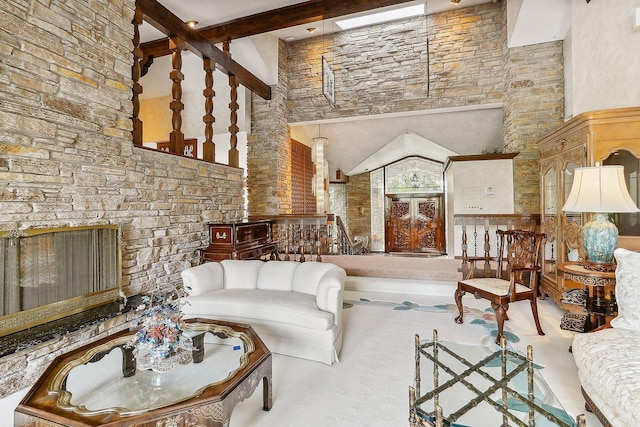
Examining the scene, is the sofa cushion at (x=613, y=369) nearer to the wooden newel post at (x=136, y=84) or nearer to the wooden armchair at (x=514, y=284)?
the wooden armchair at (x=514, y=284)

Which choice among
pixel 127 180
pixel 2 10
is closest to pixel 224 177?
pixel 127 180

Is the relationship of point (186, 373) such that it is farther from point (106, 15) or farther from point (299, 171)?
point (299, 171)

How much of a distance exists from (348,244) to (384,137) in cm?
291

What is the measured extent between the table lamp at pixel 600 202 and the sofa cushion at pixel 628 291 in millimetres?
571

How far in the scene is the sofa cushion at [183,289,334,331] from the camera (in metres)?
2.54

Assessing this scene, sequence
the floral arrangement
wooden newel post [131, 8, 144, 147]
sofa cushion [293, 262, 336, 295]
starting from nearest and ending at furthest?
the floral arrangement → sofa cushion [293, 262, 336, 295] → wooden newel post [131, 8, 144, 147]

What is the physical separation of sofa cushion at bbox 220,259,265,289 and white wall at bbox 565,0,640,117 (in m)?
4.15

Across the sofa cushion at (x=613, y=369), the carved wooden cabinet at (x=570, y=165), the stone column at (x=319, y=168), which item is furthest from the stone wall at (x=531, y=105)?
the sofa cushion at (x=613, y=369)

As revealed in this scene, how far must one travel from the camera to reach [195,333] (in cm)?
214

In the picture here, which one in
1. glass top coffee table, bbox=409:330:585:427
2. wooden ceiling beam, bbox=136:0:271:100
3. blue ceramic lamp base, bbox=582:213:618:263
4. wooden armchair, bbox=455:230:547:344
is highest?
wooden ceiling beam, bbox=136:0:271:100

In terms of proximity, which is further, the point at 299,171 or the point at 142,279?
the point at 299,171

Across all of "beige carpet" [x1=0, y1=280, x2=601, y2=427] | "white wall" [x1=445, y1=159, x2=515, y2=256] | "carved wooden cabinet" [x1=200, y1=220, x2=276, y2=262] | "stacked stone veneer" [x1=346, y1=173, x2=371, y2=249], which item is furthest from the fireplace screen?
"stacked stone veneer" [x1=346, y1=173, x2=371, y2=249]

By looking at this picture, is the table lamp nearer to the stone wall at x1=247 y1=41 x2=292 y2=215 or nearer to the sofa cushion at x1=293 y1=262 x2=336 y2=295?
the sofa cushion at x1=293 y1=262 x2=336 y2=295

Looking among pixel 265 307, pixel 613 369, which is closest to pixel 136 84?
pixel 265 307
